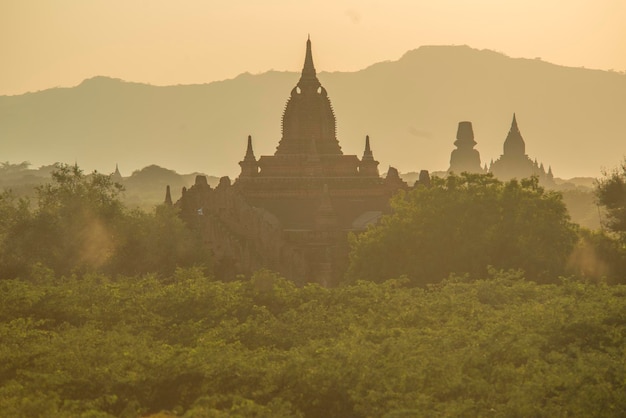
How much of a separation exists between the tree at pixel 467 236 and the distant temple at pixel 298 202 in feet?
29.7

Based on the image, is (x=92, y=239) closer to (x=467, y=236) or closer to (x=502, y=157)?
(x=467, y=236)

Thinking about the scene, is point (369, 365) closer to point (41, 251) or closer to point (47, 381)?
point (47, 381)

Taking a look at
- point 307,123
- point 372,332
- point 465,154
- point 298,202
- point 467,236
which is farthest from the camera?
point 465,154

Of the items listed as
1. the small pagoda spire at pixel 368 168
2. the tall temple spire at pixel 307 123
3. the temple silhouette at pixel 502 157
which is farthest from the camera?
the temple silhouette at pixel 502 157

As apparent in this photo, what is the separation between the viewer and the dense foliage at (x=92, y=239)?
53.7 metres

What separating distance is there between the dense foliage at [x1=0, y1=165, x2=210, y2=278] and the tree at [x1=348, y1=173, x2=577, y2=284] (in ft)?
33.5

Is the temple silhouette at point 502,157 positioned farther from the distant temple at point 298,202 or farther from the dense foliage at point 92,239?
the dense foliage at point 92,239

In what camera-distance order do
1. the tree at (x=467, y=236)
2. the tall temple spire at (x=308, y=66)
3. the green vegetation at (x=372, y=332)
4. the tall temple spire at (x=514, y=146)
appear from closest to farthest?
1. the green vegetation at (x=372, y=332)
2. the tree at (x=467, y=236)
3. the tall temple spire at (x=308, y=66)
4. the tall temple spire at (x=514, y=146)

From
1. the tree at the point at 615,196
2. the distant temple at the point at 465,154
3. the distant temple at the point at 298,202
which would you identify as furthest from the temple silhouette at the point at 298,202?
the distant temple at the point at 465,154

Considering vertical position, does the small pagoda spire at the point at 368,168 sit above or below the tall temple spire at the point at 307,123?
below

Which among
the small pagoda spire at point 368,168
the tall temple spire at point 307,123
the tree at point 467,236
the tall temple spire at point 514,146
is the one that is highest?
the tall temple spire at point 514,146

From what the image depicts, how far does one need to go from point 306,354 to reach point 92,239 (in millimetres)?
27192

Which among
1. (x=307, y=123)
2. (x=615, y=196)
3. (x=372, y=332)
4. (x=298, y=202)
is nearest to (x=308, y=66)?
(x=307, y=123)

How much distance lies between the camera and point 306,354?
2938 centimetres
